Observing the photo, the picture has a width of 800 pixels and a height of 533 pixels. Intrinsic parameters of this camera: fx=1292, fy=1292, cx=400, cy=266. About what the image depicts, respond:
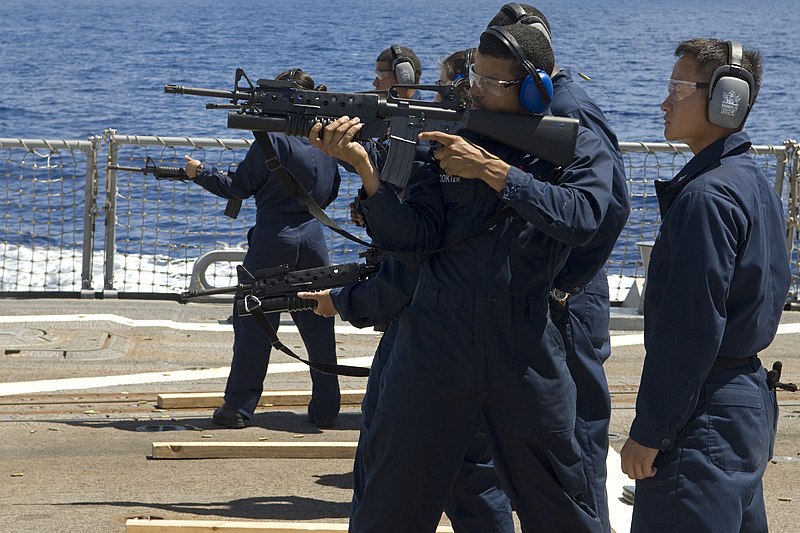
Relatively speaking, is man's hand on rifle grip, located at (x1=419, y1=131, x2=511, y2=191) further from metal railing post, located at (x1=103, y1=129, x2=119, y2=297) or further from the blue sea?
the blue sea

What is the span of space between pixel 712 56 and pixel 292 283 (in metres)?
2.38

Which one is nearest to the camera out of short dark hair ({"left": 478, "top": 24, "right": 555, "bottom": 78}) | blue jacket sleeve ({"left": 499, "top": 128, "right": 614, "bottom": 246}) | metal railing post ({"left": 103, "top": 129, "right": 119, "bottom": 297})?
blue jacket sleeve ({"left": 499, "top": 128, "right": 614, "bottom": 246})

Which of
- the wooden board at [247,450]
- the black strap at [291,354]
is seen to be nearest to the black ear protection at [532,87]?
the black strap at [291,354]

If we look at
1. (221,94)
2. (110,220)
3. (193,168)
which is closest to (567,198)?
(221,94)

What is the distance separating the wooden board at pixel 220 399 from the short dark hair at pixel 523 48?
4.59m

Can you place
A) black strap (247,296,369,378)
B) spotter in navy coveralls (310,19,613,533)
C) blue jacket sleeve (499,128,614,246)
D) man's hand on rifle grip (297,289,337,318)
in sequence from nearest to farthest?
blue jacket sleeve (499,128,614,246) < spotter in navy coveralls (310,19,613,533) < black strap (247,296,369,378) < man's hand on rifle grip (297,289,337,318)

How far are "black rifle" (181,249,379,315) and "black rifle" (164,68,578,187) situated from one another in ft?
3.69

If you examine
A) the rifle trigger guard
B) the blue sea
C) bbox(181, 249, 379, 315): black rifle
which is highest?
bbox(181, 249, 379, 315): black rifle

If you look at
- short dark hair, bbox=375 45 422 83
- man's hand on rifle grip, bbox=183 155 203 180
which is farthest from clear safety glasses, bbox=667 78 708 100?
man's hand on rifle grip, bbox=183 155 203 180

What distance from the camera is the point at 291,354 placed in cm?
551

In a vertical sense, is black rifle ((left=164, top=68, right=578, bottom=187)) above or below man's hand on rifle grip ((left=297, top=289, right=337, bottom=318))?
above

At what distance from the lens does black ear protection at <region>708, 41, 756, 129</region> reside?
402cm

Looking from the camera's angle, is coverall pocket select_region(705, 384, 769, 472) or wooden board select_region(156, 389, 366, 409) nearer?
coverall pocket select_region(705, 384, 769, 472)

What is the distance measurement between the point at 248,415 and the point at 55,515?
2.02 m
